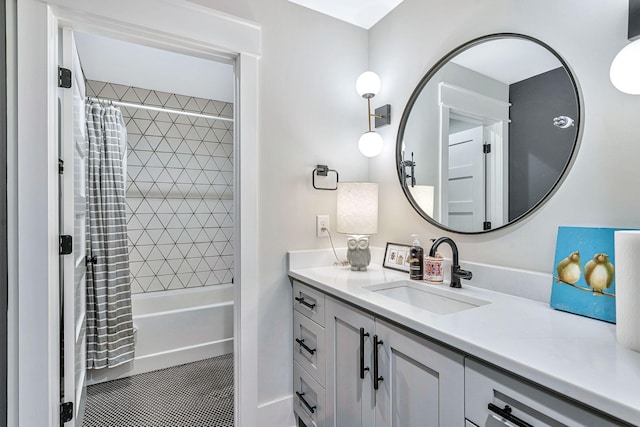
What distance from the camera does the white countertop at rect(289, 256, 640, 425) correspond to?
59cm

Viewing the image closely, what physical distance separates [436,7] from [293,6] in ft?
2.45

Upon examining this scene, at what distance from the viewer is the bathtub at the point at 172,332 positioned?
2.37 metres

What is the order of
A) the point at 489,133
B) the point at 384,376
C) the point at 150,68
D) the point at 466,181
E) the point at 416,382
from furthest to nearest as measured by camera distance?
the point at 150,68, the point at 466,181, the point at 489,133, the point at 384,376, the point at 416,382

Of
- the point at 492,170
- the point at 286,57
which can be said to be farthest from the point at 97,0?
the point at 492,170

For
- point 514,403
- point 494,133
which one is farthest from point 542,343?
point 494,133

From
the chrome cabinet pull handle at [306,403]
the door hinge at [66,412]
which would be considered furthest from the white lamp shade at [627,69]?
the door hinge at [66,412]

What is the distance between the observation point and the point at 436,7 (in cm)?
158

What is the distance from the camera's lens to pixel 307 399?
1631 mm

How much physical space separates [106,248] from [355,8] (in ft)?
7.05

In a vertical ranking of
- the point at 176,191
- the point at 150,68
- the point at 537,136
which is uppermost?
the point at 150,68

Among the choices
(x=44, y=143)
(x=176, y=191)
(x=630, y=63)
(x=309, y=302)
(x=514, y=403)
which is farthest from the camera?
(x=176, y=191)

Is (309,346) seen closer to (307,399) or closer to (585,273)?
(307,399)

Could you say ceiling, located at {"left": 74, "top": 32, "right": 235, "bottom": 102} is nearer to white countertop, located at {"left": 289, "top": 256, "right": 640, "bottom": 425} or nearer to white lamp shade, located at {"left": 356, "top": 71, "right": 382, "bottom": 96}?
white lamp shade, located at {"left": 356, "top": 71, "right": 382, "bottom": 96}

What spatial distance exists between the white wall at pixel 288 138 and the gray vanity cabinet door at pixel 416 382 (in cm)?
75
